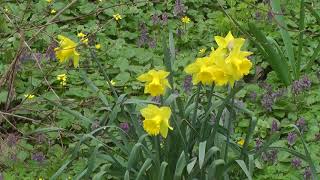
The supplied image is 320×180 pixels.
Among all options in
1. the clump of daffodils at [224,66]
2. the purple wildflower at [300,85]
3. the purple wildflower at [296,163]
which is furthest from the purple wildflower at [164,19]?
the clump of daffodils at [224,66]

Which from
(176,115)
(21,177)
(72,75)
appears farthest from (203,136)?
(72,75)

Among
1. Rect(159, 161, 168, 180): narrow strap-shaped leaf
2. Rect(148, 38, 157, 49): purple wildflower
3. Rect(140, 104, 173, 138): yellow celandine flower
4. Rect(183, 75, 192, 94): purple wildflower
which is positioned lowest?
Rect(183, 75, 192, 94): purple wildflower

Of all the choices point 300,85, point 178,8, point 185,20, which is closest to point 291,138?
point 300,85

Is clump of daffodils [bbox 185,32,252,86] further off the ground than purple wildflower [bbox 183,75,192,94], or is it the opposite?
clump of daffodils [bbox 185,32,252,86]

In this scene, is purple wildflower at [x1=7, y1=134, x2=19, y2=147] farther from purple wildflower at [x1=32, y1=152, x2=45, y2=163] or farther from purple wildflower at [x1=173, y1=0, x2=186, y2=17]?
purple wildflower at [x1=173, y1=0, x2=186, y2=17]

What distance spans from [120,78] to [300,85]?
3.33ft

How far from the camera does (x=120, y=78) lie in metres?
3.93

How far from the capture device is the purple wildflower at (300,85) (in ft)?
12.0

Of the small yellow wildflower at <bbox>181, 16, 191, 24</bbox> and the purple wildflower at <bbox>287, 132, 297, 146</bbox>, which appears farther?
the small yellow wildflower at <bbox>181, 16, 191, 24</bbox>

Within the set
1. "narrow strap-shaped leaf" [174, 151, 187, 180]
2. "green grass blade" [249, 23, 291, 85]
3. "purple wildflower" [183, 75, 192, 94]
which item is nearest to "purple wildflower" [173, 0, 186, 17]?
"green grass blade" [249, 23, 291, 85]

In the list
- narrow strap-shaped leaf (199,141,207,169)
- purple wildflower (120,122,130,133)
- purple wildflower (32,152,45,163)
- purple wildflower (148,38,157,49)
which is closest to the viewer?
narrow strap-shaped leaf (199,141,207,169)

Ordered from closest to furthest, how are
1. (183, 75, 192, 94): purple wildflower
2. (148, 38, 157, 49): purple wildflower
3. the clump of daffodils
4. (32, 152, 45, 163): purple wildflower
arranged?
the clump of daffodils → (32, 152, 45, 163): purple wildflower → (183, 75, 192, 94): purple wildflower → (148, 38, 157, 49): purple wildflower

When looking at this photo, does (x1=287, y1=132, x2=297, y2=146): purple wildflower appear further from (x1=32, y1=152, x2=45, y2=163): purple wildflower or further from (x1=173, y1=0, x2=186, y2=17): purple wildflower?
(x1=173, y1=0, x2=186, y2=17): purple wildflower

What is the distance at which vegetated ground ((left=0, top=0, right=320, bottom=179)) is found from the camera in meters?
3.24
